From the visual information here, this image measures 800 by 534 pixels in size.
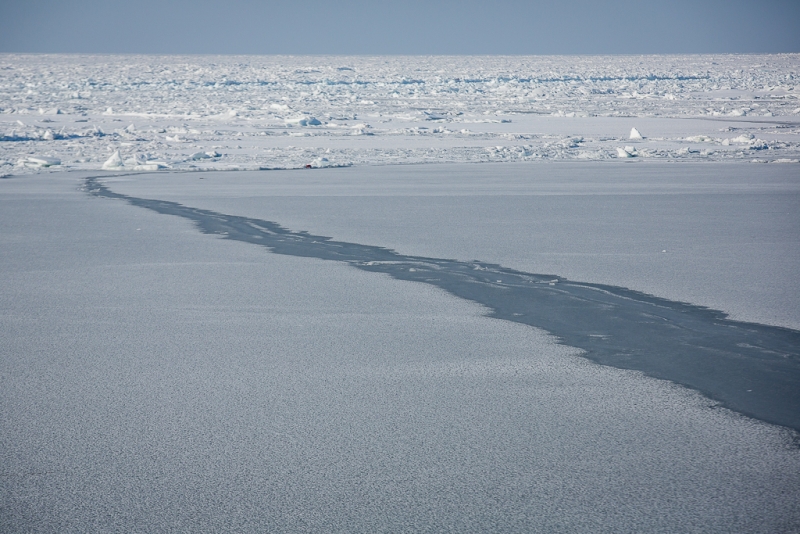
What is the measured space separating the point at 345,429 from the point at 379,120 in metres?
28.9

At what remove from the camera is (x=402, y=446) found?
10.3 ft

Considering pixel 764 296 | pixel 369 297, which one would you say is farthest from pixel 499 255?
pixel 764 296

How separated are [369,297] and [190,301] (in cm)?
116

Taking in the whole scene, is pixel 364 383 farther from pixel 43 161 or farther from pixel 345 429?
pixel 43 161

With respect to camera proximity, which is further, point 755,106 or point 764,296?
point 755,106

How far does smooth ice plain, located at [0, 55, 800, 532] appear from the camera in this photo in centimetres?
271

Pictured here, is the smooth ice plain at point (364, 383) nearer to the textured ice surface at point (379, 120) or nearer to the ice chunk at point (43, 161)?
the ice chunk at point (43, 161)

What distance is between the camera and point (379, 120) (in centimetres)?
3152

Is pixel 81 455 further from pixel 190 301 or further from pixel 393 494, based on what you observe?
pixel 190 301

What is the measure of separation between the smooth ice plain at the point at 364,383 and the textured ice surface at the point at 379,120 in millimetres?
8453

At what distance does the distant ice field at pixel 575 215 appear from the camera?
607cm

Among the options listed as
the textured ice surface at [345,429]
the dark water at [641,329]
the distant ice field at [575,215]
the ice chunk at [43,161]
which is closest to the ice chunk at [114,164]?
the ice chunk at [43,161]

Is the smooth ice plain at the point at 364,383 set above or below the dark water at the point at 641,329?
below

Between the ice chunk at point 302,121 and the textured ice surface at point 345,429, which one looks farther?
the ice chunk at point 302,121
